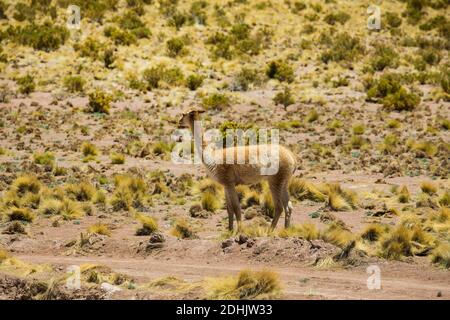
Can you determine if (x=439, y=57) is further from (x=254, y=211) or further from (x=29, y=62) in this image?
(x=254, y=211)

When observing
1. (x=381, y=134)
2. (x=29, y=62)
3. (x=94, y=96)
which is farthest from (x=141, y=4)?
(x=381, y=134)

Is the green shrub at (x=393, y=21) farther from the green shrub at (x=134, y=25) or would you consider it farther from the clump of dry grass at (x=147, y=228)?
the clump of dry grass at (x=147, y=228)

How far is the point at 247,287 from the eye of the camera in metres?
8.61

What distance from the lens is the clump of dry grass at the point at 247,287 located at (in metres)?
8.51

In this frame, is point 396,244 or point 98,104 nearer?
point 396,244

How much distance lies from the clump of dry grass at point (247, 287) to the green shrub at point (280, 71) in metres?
24.5

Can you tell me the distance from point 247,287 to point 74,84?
22914 mm

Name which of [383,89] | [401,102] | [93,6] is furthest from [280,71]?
[93,6]

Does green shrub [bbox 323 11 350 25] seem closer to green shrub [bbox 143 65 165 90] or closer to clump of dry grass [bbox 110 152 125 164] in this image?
green shrub [bbox 143 65 165 90]

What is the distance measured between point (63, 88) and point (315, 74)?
10971 mm

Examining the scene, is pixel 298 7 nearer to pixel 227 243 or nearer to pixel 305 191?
pixel 305 191

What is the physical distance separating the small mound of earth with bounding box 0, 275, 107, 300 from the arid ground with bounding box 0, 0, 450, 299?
0.03m

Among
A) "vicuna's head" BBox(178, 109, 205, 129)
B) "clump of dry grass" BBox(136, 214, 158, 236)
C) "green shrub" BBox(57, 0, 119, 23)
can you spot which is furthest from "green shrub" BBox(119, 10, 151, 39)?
"vicuna's head" BBox(178, 109, 205, 129)

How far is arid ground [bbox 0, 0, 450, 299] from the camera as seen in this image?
10.1 metres
